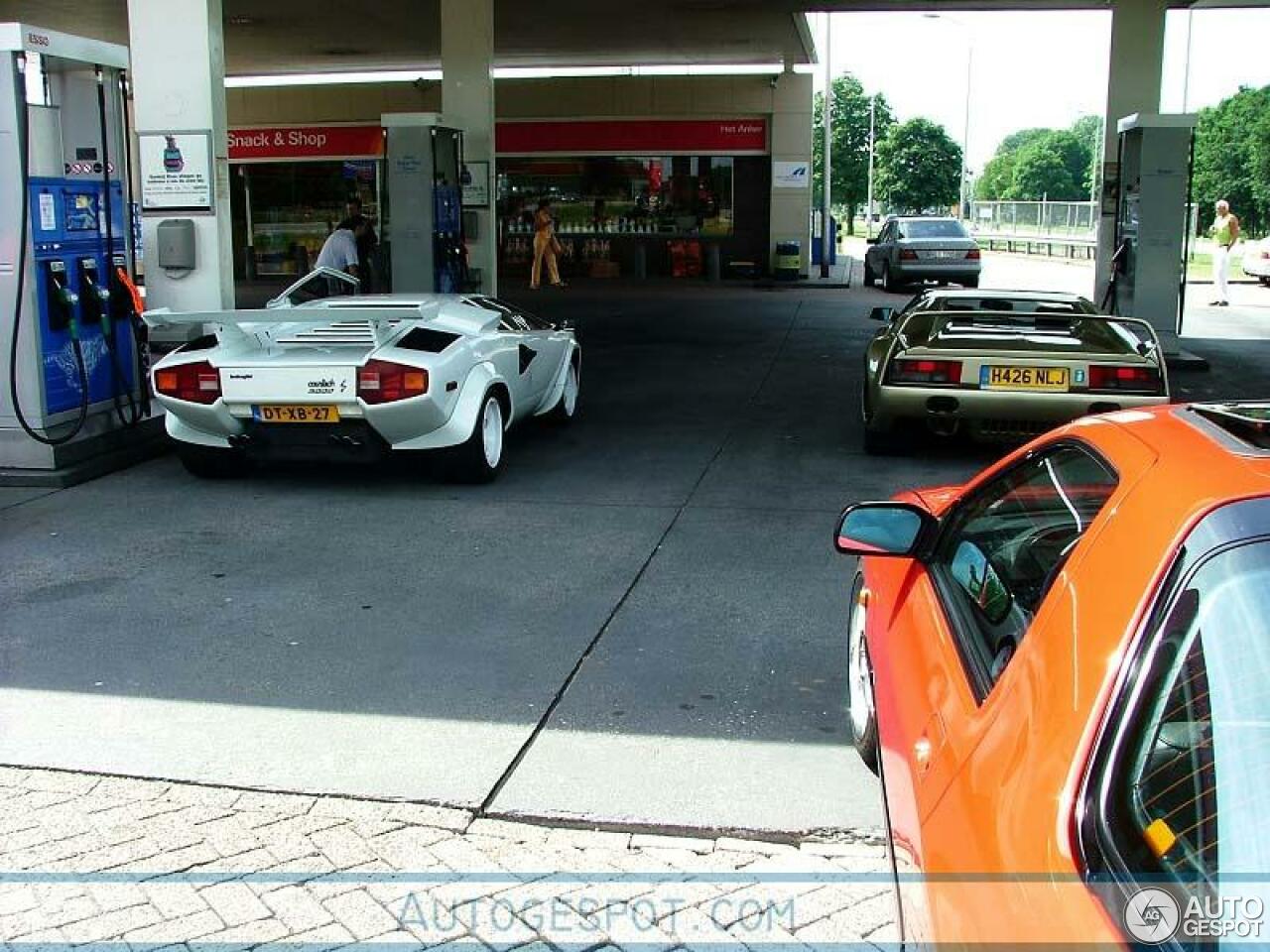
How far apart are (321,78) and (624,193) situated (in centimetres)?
816

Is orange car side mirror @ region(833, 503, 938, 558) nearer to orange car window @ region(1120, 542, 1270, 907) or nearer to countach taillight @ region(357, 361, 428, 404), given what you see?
orange car window @ region(1120, 542, 1270, 907)

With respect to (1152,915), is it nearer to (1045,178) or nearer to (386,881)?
(386,881)

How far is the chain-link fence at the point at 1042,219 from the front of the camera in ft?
160

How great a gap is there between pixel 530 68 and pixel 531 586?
27.9 m

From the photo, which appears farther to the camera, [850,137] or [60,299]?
[850,137]

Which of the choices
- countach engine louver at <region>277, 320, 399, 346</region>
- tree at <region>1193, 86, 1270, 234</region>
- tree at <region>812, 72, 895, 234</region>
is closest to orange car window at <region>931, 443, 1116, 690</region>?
countach engine louver at <region>277, 320, 399, 346</region>

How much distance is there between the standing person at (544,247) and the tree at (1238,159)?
50.0m

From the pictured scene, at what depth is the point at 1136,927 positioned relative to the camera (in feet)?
5.57

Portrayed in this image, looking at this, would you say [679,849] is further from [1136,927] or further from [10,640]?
[10,640]

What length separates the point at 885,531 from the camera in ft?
11.3

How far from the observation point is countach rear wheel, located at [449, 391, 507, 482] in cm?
845

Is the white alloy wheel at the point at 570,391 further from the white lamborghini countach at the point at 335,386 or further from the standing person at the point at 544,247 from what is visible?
the standing person at the point at 544,247

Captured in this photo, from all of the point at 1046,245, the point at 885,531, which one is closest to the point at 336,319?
the point at 885,531

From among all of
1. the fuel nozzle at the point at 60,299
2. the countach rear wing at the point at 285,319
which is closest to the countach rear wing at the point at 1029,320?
the countach rear wing at the point at 285,319
